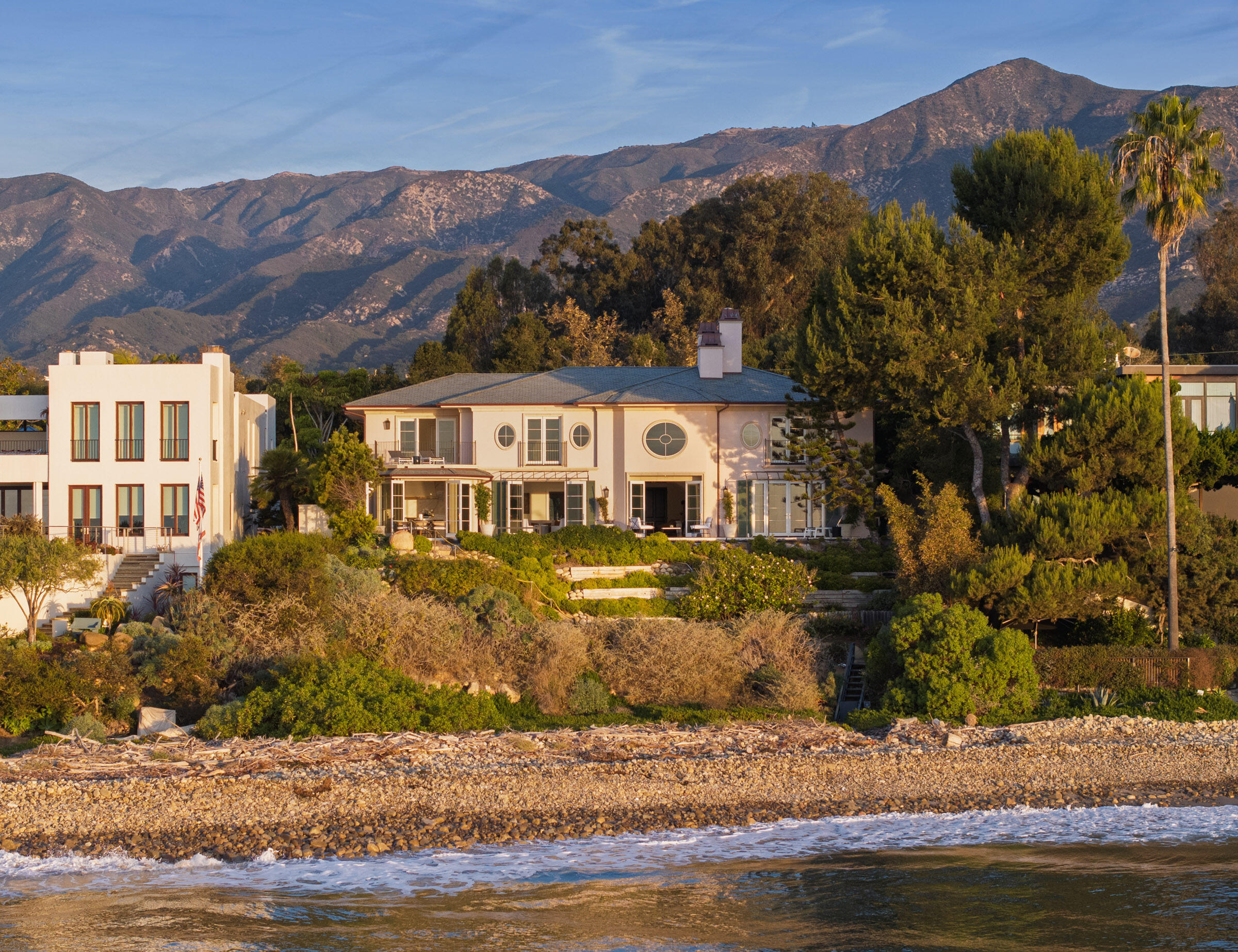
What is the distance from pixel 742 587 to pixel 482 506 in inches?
397

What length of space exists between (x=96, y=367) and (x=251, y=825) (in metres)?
17.0

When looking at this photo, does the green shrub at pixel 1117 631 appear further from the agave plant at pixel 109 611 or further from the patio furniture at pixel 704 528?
the agave plant at pixel 109 611

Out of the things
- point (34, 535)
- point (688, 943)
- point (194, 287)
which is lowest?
point (688, 943)

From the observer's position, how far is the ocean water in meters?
12.7

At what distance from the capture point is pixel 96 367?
2862 cm

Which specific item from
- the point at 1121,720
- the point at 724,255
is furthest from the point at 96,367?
the point at 724,255

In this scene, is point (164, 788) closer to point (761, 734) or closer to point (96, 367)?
point (761, 734)

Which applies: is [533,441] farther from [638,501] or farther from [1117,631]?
[1117,631]

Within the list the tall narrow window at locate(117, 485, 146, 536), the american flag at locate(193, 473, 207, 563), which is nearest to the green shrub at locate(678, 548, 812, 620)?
the american flag at locate(193, 473, 207, 563)

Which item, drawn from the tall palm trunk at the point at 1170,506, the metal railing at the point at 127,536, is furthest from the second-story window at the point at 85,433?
the tall palm trunk at the point at 1170,506

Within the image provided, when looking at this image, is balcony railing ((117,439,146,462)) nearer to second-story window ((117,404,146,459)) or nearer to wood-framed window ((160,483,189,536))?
second-story window ((117,404,146,459))

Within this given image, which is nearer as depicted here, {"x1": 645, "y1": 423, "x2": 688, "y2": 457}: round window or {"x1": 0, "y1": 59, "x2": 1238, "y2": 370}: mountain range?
{"x1": 645, "y1": 423, "x2": 688, "y2": 457}: round window

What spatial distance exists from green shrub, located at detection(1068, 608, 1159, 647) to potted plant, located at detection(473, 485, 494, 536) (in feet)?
52.7

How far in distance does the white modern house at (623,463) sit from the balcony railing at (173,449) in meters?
5.62
